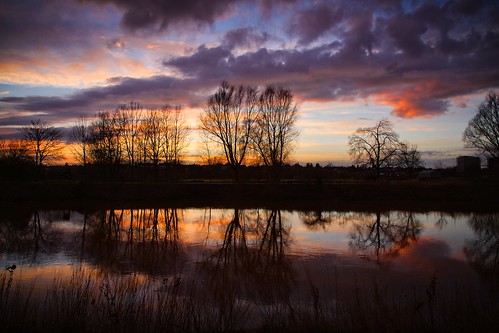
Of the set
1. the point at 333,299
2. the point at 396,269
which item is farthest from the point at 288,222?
the point at 333,299

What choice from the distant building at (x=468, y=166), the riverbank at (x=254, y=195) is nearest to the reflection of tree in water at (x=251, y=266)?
the riverbank at (x=254, y=195)

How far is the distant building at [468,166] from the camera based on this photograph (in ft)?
232

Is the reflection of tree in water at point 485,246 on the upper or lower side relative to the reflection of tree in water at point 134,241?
upper

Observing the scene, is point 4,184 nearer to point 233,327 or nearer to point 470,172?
point 233,327

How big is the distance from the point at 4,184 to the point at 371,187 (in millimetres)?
38578

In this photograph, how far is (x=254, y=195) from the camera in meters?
40.6

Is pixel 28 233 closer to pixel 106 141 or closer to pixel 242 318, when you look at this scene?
pixel 242 318

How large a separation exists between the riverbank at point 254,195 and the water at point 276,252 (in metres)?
7.66

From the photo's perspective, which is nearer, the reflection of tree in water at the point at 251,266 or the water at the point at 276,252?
the reflection of tree in water at the point at 251,266

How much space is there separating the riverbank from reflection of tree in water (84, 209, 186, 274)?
823cm

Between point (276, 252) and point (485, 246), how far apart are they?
10180mm

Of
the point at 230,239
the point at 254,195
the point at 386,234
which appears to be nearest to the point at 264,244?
the point at 230,239

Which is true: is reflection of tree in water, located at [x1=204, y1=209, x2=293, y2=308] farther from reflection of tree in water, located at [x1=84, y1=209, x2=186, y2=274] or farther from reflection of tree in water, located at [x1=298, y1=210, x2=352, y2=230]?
reflection of tree in water, located at [x1=298, y1=210, x2=352, y2=230]

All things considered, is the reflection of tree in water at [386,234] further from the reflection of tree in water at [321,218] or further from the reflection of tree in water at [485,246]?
the reflection of tree in water at [485,246]
